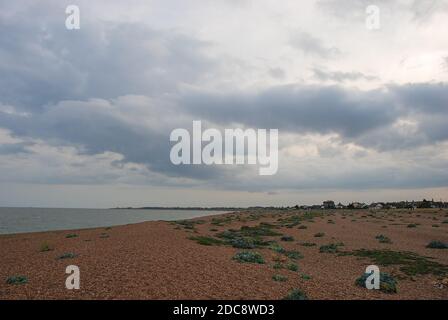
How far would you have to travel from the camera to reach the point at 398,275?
52.2 ft

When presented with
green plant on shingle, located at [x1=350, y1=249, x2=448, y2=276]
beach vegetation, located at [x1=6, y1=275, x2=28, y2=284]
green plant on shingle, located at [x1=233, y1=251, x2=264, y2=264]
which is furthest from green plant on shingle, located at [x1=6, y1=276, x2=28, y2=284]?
green plant on shingle, located at [x1=350, y1=249, x2=448, y2=276]

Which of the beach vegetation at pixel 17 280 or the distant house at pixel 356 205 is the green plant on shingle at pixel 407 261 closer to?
the beach vegetation at pixel 17 280

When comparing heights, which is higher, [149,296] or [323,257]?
[149,296]

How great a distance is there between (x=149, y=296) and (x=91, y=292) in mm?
2072

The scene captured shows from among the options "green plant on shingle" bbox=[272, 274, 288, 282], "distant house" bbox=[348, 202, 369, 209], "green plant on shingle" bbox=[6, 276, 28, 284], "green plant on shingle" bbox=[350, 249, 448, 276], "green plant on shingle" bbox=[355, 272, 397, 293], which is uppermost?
"green plant on shingle" bbox=[6, 276, 28, 284]

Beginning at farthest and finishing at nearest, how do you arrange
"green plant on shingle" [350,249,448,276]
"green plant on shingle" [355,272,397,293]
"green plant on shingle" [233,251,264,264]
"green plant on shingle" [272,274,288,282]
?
"green plant on shingle" [233,251,264,264] < "green plant on shingle" [350,249,448,276] < "green plant on shingle" [272,274,288,282] < "green plant on shingle" [355,272,397,293]

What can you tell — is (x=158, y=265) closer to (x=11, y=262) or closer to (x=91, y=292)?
(x=91, y=292)

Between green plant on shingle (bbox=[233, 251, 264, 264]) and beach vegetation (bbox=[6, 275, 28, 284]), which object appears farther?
green plant on shingle (bbox=[233, 251, 264, 264])

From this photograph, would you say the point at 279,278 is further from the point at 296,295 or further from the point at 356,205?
the point at 356,205

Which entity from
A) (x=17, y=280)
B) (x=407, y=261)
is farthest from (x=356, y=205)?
(x=17, y=280)

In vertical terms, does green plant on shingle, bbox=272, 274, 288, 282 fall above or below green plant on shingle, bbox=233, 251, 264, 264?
above

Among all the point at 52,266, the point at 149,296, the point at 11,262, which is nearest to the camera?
the point at 149,296

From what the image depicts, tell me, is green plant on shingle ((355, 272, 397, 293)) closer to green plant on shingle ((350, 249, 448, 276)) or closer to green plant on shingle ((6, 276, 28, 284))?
green plant on shingle ((350, 249, 448, 276))
